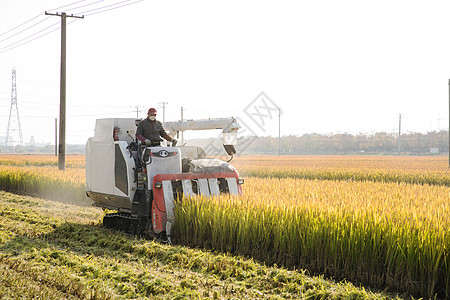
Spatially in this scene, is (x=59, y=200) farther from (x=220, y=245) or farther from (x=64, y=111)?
(x=220, y=245)

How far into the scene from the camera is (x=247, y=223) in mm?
7211

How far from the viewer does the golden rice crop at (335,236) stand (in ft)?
17.9

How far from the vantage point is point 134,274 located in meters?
5.88

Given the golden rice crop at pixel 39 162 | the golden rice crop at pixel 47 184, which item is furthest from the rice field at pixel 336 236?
the golden rice crop at pixel 39 162

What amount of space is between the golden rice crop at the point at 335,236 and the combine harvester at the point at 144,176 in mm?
523

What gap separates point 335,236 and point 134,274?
117 inches

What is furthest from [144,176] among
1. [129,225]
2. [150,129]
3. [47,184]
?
[47,184]

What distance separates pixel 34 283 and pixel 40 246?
2303 millimetres

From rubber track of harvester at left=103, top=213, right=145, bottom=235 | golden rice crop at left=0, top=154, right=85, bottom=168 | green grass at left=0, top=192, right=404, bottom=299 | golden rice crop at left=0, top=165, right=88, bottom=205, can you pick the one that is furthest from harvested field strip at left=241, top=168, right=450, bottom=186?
golden rice crop at left=0, top=154, right=85, bottom=168

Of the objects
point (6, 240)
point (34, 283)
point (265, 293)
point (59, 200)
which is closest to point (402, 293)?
point (265, 293)

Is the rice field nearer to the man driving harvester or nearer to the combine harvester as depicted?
the combine harvester

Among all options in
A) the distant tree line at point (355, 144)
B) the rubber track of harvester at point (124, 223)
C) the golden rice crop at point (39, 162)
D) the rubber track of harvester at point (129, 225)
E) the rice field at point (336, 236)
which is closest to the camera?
the rice field at point (336, 236)

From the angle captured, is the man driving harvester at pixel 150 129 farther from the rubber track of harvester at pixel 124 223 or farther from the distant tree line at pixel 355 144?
the distant tree line at pixel 355 144

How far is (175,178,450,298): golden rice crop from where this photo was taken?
5.47 metres
